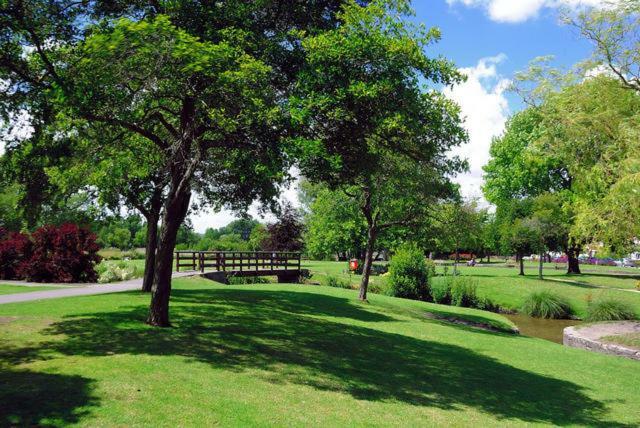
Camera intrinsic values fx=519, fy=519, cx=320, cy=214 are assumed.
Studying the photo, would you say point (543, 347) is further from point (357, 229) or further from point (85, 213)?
point (357, 229)

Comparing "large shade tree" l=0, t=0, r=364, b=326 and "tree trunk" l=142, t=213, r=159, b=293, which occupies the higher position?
"large shade tree" l=0, t=0, r=364, b=326

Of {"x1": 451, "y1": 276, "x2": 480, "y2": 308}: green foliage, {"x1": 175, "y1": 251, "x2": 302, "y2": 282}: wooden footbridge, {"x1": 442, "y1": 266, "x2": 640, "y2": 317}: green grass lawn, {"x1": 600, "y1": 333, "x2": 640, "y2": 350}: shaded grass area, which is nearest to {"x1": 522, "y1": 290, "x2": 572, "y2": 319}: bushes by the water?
{"x1": 442, "y1": 266, "x2": 640, "y2": 317}: green grass lawn

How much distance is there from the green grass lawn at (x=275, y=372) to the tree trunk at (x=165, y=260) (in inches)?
20.4

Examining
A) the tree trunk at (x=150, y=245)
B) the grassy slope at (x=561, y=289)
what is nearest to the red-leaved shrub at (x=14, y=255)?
the tree trunk at (x=150, y=245)

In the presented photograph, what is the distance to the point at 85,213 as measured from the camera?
20062 mm

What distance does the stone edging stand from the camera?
16688mm

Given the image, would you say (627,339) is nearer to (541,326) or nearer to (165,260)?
(541,326)

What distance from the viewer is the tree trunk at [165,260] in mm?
11680

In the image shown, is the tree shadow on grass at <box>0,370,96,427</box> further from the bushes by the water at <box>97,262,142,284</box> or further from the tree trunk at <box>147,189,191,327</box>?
the bushes by the water at <box>97,262,142,284</box>

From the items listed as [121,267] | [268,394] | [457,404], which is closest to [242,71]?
[268,394]

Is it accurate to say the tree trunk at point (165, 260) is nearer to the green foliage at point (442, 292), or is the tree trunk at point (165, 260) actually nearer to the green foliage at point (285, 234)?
the green foliage at point (442, 292)

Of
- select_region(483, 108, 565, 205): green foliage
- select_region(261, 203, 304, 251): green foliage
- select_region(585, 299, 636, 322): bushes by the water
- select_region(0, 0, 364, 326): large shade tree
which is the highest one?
select_region(483, 108, 565, 205): green foliage

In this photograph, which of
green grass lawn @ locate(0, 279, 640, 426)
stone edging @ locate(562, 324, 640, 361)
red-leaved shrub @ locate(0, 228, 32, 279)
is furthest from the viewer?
red-leaved shrub @ locate(0, 228, 32, 279)

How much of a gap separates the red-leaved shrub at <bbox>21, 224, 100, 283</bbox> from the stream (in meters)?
19.9
